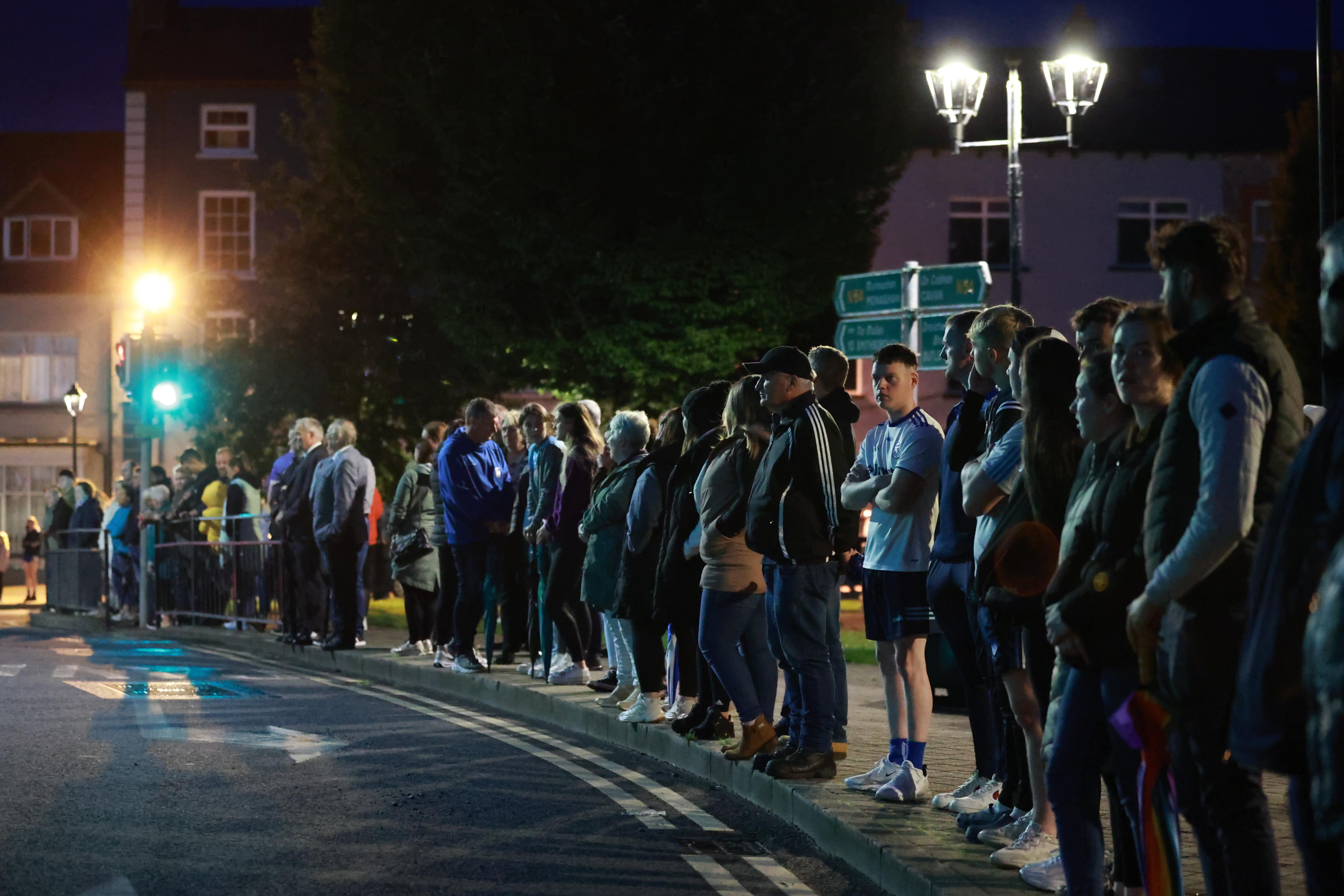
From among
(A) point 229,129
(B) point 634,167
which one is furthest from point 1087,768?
(A) point 229,129

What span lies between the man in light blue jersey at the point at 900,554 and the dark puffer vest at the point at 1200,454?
3.08m

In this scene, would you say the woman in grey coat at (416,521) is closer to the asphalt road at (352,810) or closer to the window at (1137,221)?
the asphalt road at (352,810)

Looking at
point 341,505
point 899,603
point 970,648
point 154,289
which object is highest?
point 154,289

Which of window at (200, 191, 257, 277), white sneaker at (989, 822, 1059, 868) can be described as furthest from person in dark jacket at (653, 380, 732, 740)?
window at (200, 191, 257, 277)

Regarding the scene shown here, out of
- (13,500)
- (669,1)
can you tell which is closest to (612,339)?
(669,1)

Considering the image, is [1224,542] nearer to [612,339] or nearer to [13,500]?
[612,339]

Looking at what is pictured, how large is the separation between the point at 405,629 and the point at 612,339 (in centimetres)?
489

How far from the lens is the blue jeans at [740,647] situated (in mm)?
8922

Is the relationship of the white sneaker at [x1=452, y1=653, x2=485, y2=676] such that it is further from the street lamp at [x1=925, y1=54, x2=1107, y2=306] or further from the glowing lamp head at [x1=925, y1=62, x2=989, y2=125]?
the glowing lamp head at [x1=925, y1=62, x2=989, y2=125]

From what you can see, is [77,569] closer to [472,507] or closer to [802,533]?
[472,507]

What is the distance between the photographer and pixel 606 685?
12.5 metres

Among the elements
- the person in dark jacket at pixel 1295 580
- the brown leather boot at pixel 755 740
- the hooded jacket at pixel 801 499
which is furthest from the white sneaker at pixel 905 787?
the person in dark jacket at pixel 1295 580

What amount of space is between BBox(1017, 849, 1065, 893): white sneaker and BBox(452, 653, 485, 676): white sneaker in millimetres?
8100

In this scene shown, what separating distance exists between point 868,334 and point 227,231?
3311cm
